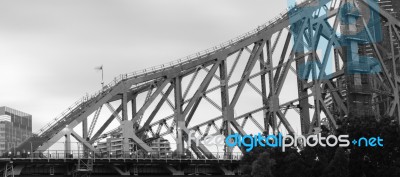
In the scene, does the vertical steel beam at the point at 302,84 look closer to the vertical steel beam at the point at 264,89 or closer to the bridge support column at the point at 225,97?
the vertical steel beam at the point at 264,89

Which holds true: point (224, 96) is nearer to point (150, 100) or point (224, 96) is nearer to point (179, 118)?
point (179, 118)

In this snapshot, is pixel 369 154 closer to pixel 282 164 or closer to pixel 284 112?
pixel 282 164

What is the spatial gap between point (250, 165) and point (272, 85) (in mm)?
36292

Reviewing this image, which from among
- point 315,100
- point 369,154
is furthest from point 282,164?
point 315,100

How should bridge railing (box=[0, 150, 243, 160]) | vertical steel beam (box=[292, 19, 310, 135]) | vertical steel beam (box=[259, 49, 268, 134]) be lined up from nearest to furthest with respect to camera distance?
1. bridge railing (box=[0, 150, 243, 160])
2. vertical steel beam (box=[259, 49, 268, 134])
3. vertical steel beam (box=[292, 19, 310, 135])

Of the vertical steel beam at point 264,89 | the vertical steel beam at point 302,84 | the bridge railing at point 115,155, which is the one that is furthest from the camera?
the vertical steel beam at point 302,84

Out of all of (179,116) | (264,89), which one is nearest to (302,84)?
(264,89)

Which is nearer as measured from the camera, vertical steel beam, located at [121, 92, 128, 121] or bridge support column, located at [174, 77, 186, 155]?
vertical steel beam, located at [121, 92, 128, 121]

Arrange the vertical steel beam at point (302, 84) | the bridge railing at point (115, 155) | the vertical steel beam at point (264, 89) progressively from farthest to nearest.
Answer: the vertical steel beam at point (302, 84), the vertical steel beam at point (264, 89), the bridge railing at point (115, 155)

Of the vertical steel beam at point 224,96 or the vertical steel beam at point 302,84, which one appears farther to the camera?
the vertical steel beam at point 302,84

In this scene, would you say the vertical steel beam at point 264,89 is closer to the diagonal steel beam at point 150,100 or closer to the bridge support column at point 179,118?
the bridge support column at point 179,118

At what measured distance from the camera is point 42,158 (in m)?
122

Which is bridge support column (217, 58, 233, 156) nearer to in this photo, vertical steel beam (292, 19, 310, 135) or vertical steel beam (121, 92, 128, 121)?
vertical steel beam (292, 19, 310, 135)

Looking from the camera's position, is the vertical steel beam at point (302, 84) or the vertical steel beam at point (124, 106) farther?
the vertical steel beam at point (302, 84)
